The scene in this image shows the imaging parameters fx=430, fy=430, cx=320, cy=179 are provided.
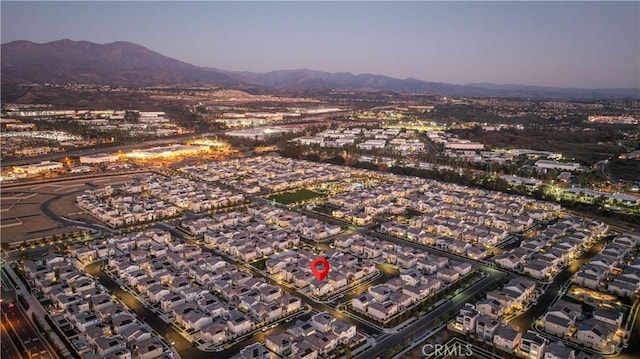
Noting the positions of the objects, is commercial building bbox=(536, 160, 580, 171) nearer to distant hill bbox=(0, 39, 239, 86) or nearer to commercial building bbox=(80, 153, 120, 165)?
commercial building bbox=(80, 153, 120, 165)

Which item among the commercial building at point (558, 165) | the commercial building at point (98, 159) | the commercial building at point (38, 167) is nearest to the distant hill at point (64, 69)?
the commercial building at point (98, 159)

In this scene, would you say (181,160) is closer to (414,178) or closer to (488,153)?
(414,178)

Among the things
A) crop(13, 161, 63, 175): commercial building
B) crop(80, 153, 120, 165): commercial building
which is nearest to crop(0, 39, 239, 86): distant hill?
crop(80, 153, 120, 165): commercial building

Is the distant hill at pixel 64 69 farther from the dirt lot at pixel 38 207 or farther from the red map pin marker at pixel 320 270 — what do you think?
the red map pin marker at pixel 320 270

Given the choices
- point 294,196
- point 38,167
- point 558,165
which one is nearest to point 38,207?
point 38,167

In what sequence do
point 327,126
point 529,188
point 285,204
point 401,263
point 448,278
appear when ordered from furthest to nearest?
point 327,126 → point 529,188 → point 285,204 → point 401,263 → point 448,278

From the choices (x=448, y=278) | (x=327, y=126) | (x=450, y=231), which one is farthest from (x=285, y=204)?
(x=327, y=126)
